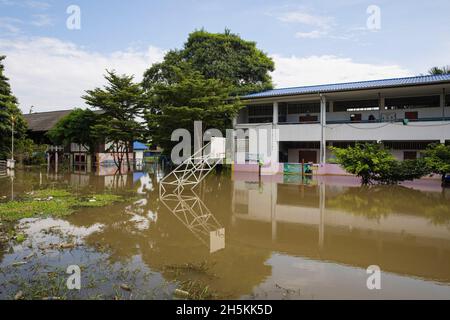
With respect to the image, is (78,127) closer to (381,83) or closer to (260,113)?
(260,113)

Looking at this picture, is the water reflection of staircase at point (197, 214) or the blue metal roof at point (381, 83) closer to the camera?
the water reflection of staircase at point (197, 214)

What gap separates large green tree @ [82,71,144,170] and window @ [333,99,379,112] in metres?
15.0

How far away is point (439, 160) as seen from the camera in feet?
56.2

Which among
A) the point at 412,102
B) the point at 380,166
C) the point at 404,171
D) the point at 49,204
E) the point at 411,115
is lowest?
the point at 49,204

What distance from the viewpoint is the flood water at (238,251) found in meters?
4.72

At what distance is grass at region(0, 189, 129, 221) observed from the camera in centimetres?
928

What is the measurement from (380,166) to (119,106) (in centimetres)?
1875

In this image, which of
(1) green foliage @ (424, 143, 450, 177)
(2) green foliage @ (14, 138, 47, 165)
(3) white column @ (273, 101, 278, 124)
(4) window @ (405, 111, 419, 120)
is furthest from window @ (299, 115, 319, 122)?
(2) green foliage @ (14, 138, 47, 165)

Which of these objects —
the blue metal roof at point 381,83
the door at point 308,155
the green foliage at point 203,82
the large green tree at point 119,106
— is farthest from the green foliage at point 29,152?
the door at point 308,155

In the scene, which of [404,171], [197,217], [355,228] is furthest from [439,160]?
[197,217]

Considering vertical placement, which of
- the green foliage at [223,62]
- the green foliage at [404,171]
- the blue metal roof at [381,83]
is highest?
the green foliage at [223,62]

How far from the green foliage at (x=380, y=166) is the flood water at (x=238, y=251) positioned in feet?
18.8

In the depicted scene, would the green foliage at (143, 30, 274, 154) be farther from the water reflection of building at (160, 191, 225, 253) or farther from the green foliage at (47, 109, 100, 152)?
the water reflection of building at (160, 191, 225, 253)

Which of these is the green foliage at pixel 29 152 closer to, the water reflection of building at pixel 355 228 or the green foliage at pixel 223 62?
the green foliage at pixel 223 62
